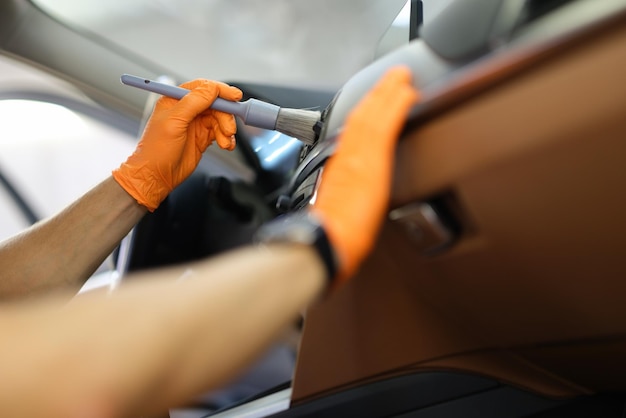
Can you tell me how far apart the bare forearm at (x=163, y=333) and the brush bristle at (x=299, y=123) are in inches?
12.8

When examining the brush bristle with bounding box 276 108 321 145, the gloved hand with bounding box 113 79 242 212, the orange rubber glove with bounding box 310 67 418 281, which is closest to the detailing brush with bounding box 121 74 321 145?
the brush bristle with bounding box 276 108 321 145

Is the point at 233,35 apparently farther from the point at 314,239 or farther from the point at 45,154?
the point at 314,239

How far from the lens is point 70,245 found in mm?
1032

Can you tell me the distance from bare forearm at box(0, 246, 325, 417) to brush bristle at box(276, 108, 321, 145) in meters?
0.32

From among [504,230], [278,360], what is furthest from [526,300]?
[278,360]

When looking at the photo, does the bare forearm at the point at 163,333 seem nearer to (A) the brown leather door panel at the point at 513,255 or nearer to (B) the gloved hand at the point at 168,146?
(A) the brown leather door panel at the point at 513,255

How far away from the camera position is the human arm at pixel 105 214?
101cm

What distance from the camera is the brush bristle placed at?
812 mm

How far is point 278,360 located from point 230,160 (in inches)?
30.5

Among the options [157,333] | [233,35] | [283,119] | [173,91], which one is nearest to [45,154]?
[233,35]

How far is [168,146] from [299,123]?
295mm

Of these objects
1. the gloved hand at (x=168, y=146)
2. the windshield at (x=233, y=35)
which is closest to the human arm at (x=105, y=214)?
the gloved hand at (x=168, y=146)

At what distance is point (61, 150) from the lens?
9.50 feet

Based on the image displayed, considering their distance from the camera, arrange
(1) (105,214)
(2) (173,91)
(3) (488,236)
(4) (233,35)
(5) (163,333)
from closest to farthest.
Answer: (5) (163,333)
(3) (488,236)
(2) (173,91)
(1) (105,214)
(4) (233,35)
